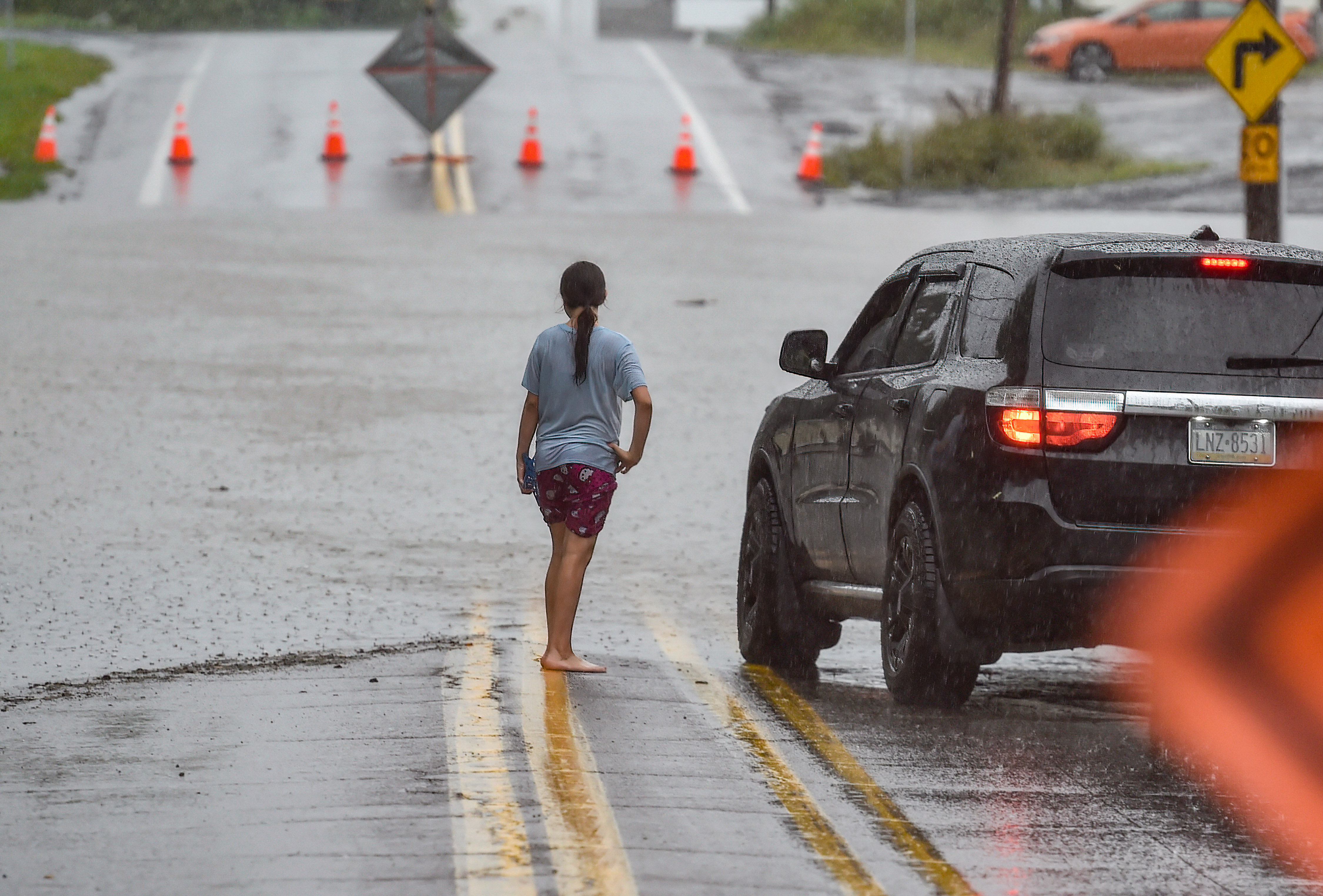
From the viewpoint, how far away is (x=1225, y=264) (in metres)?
7.59

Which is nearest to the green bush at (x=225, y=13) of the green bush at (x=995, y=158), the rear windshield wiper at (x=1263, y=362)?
the green bush at (x=995, y=158)

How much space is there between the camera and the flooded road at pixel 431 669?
6148 mm

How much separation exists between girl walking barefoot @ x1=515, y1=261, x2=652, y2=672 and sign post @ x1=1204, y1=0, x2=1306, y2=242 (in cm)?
895

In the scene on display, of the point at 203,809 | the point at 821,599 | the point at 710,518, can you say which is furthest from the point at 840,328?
the point at 203,809

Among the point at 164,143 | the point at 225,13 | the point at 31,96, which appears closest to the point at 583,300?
the point at 164,143

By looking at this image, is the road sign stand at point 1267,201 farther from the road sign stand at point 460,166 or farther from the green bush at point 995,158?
the green bush at point 995,158

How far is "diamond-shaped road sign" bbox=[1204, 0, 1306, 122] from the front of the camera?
54.7ft

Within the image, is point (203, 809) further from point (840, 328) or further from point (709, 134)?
point (709, 134)

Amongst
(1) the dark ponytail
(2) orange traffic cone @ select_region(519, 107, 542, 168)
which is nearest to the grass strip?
(2) orange traffic cone @ select_region(519, 107, 542, 168)

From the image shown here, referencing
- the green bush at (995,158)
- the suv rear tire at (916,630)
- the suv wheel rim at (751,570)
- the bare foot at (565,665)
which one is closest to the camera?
the suv rear tire at (916,630)

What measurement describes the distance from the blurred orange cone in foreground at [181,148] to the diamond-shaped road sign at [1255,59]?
55.5 feet

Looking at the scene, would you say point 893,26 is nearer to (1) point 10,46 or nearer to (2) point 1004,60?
(2) point 1004,60

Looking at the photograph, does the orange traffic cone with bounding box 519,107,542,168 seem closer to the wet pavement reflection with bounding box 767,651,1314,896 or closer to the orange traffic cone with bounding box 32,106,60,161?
the orange traffic cone with bounding box 32,106,60,161

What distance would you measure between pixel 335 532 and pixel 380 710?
5.03m
